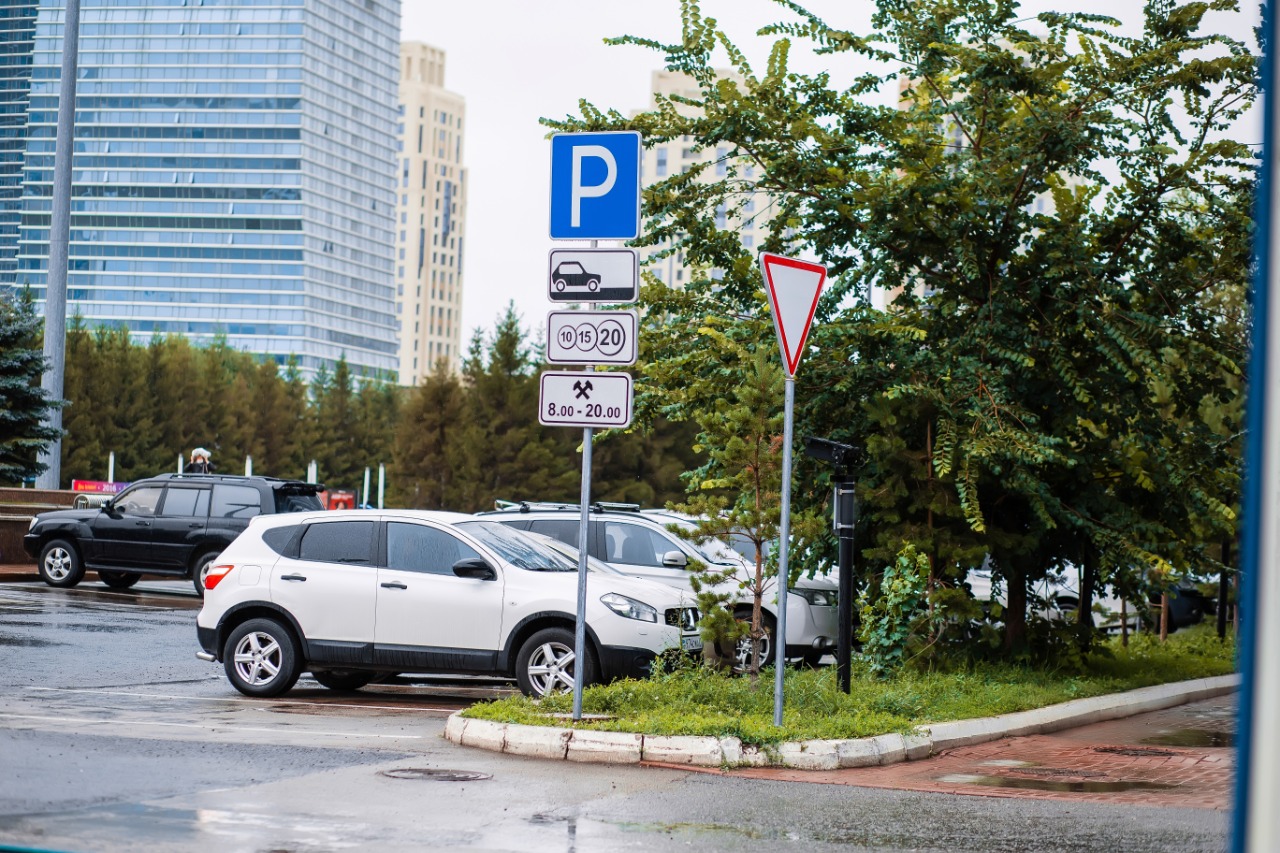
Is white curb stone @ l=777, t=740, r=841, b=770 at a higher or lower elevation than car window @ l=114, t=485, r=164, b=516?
Result: lower

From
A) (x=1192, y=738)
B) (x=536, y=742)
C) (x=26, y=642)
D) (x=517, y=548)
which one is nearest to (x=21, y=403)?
(x=26, y=642)

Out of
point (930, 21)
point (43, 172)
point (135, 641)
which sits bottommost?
point (135, 641)

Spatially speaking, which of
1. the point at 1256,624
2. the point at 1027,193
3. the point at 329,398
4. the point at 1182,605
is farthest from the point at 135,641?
the point at 329,398

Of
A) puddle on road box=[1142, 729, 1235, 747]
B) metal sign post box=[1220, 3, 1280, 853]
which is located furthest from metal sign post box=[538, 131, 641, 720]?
metal sign post box=[1220, 3, 1280, 853]

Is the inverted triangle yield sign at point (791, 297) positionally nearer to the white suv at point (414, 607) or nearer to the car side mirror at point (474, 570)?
the white suv at point (414, 607)

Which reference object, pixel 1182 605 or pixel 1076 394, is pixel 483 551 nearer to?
pixel 1076 394

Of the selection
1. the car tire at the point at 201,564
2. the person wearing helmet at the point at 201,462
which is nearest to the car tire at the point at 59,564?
the car tire at the point at 201,564

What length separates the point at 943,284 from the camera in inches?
575

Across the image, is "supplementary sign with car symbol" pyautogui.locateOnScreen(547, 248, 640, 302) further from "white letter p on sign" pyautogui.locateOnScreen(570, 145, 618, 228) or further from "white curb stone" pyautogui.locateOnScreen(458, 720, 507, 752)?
"white curb stone" pyautogui.locateOnScreen(458, 720, 507, 752)

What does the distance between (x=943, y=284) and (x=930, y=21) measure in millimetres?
2505

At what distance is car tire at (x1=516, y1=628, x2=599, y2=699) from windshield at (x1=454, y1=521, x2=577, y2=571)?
0.69 m

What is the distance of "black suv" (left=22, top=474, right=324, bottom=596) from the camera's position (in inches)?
956

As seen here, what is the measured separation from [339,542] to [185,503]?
41.5ft

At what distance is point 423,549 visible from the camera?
12.7m
